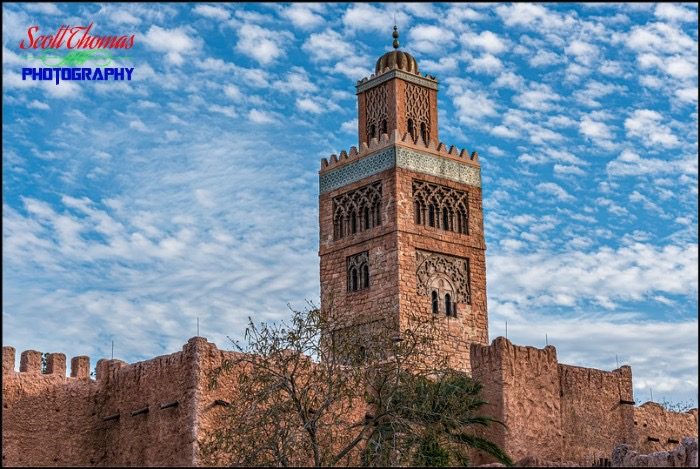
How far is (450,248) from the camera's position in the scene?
3972 centimetres

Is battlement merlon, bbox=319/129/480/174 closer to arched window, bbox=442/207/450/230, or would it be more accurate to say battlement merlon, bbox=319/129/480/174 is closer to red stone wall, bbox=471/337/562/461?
arched window, bbox=442/207/450/230

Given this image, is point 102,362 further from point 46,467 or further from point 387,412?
point 387,412

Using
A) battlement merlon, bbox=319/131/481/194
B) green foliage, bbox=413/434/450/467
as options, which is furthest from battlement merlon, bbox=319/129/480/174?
green foliage, bbox=413/434/450/467

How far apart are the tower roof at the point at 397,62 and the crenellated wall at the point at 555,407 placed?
16.1m

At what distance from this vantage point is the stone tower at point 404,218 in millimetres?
38469

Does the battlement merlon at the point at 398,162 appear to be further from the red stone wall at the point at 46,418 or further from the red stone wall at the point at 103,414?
the red stone wall at the point at 46,418

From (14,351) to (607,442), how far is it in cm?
1172

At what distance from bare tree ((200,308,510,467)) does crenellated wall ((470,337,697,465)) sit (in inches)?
57.7

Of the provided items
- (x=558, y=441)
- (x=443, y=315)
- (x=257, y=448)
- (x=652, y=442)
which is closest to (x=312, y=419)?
(x=257, y=448)

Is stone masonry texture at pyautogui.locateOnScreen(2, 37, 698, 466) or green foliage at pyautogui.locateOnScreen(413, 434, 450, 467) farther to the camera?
stone masonry texture at pyautogui.locateOnScreen(2, 37, 698, 466)

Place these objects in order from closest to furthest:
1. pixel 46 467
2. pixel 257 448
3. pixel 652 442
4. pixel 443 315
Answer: pixel 257 448 → pixel 46 467 → pixel 652 442 → pixel 443 315

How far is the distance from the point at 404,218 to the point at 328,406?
1732 cm

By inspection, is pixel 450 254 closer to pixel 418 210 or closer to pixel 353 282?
pixel 418 210

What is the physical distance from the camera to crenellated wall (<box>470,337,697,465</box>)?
81.5ft
